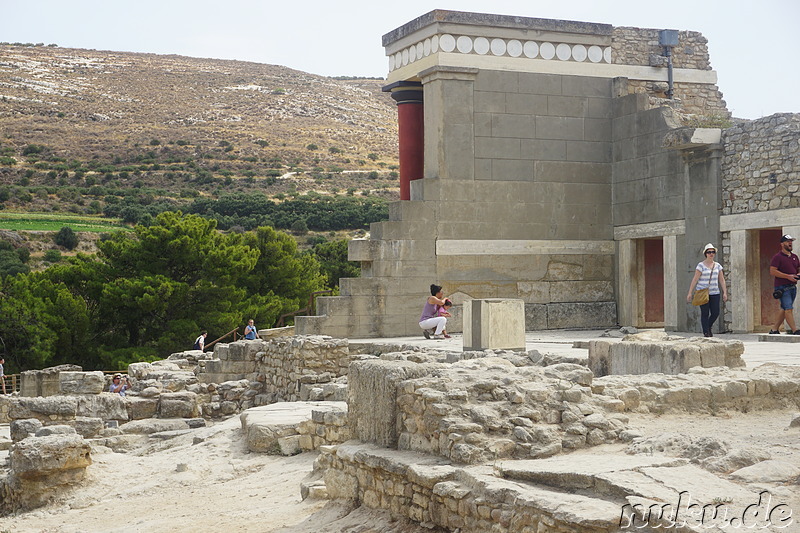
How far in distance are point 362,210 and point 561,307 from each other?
48272 mm

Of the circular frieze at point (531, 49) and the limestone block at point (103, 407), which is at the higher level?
the circular frieze at point (531, 49)

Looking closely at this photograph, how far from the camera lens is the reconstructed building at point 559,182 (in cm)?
1622

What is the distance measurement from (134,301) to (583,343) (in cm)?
2079

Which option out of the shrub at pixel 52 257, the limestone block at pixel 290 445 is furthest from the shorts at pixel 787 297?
the shrub at pixel 52 257

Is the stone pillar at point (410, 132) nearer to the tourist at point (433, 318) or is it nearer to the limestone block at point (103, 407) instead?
the tourist at point (433, 318)

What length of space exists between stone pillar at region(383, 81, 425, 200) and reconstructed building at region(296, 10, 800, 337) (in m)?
0.03

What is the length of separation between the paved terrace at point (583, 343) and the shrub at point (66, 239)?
43.5m

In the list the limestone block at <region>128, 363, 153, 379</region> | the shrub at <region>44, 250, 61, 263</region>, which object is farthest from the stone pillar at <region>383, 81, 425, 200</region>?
the shrub at <region>44, 250, 61, 263</region>

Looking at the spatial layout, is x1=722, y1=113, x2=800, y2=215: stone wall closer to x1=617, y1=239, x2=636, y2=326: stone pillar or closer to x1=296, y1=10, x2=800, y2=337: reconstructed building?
x1=296, y1=10, x2=800, y2=337: reconstructed building

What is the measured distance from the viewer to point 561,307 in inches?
704

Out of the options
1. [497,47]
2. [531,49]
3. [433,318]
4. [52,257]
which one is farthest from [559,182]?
[52,257]

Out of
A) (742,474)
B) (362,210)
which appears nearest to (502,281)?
(742,474)

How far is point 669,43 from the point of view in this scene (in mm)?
18344

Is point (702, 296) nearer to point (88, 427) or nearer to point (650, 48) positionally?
point (650, 48)
